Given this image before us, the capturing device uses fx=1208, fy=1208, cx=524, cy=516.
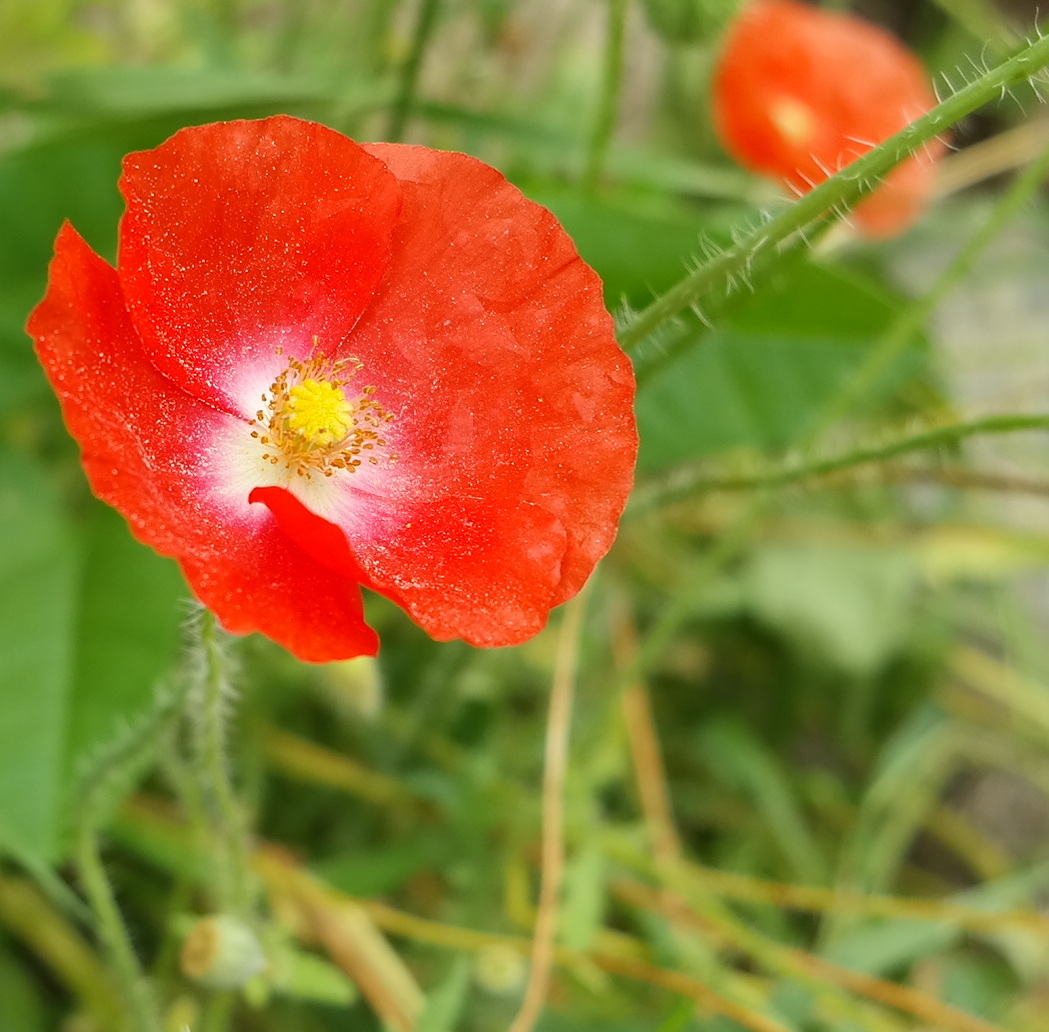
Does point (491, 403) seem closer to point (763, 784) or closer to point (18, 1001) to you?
point (18, 1001)

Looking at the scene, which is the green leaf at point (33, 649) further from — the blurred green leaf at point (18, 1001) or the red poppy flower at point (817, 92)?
the red poppy flower at point (817, 92)

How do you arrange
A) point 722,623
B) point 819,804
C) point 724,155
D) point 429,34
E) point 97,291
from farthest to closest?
point 724,155
point 722,623
point 819,804
point 429,34
point 97,291

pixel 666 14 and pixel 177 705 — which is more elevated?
pixel 666 14

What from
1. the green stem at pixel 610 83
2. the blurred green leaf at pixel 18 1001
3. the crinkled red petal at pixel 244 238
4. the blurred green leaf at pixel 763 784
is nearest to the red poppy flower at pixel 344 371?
the crinkled red petal at pixel 244 238

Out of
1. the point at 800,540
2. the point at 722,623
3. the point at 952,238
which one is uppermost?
the point at 952,238

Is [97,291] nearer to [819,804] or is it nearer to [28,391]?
[28,391]

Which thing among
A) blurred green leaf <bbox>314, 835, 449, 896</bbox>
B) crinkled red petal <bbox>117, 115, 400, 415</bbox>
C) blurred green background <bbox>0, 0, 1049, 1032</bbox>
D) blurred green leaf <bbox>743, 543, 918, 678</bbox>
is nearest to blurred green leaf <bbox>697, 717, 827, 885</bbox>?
blurred green background <bbox>0, 0, 1049, 1032</bbox>

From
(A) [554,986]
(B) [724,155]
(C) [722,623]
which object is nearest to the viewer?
(A) [554,986]

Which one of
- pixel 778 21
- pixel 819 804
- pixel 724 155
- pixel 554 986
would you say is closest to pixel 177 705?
pixel 554 986
